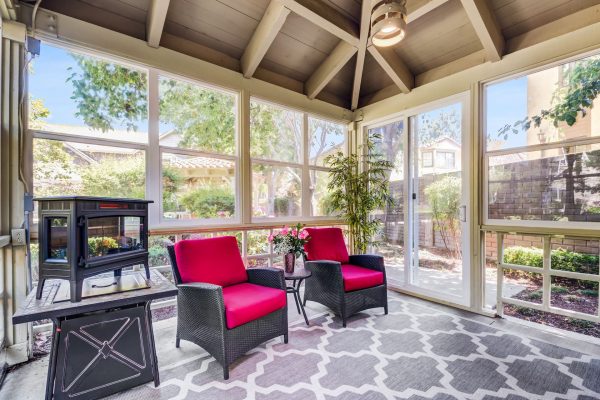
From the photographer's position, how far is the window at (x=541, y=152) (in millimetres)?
2529

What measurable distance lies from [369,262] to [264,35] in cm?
266

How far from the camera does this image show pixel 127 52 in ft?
8.62

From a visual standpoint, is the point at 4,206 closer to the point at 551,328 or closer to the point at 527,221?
the point at 527,221

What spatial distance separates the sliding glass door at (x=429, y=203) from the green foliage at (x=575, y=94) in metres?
0.75

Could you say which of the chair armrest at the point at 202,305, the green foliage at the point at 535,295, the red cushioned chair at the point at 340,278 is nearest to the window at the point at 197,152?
the chair armrest at the point at 202,305

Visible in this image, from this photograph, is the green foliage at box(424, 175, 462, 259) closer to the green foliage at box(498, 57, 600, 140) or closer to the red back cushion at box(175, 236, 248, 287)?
the green foliage at box(498, 57, 600, 140)

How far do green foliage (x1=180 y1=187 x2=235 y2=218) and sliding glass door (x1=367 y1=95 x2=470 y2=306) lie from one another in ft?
7.18

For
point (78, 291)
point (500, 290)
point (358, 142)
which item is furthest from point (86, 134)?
point (500, 290)

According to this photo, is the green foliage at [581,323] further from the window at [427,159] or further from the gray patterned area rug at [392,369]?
the window at [427,159]

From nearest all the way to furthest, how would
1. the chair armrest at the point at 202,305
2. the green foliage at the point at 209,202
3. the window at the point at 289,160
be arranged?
the chair armrest at the point at 202,305, the green foliage at the point at 209,202, the window at the point at 289,160

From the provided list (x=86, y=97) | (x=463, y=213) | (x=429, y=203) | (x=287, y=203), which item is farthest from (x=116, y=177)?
(x=463, y=213)

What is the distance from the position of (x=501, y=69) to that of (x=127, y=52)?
3.65 m

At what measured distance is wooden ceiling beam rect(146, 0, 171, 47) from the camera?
2439 mm

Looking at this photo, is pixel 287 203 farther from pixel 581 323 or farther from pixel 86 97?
pixel 581 323
